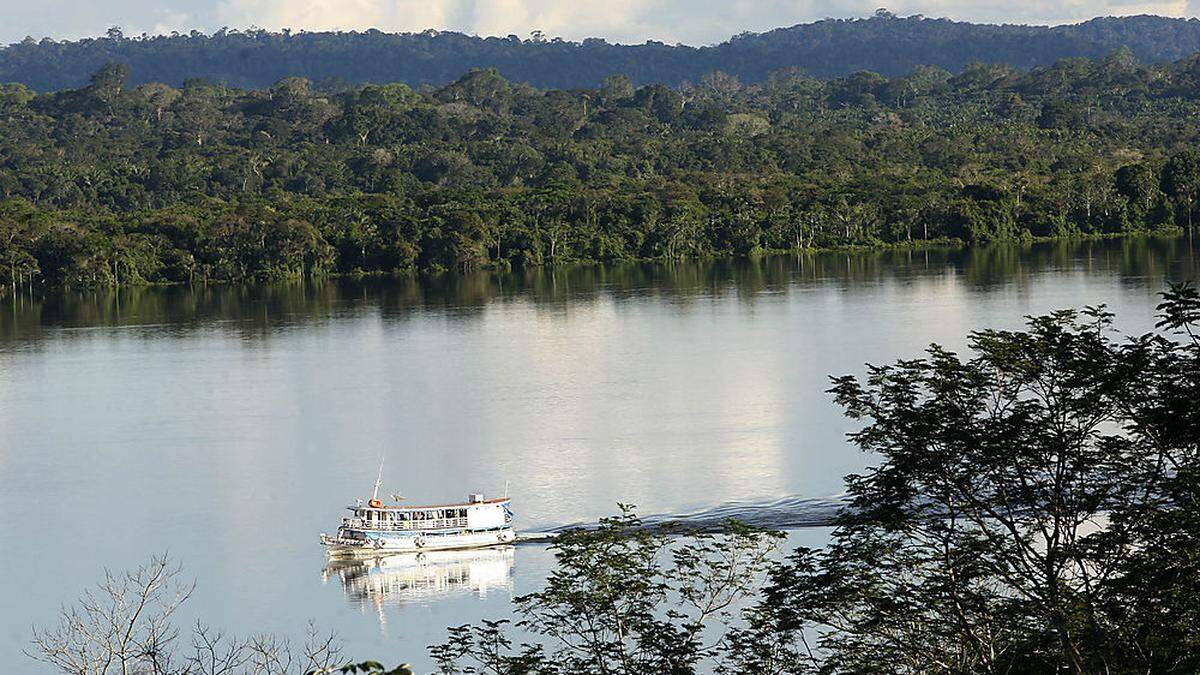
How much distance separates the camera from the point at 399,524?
25.0m

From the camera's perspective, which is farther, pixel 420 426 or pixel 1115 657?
pixel 420 426

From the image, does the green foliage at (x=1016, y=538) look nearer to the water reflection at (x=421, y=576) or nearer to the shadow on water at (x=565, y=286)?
the water reflection at (x=421, y=576)

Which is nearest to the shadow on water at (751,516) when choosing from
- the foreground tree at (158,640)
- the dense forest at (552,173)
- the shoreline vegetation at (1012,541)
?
the foreground tree at (158,640)

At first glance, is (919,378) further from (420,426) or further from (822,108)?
(822,108)

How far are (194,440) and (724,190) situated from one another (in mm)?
59448

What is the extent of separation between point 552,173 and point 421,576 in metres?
80.3

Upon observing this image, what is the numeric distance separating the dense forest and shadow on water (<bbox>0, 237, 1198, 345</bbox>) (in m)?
3.41

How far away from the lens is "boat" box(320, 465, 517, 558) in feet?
80.7

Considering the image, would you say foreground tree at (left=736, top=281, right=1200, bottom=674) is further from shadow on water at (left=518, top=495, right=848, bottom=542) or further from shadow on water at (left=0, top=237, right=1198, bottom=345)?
shadow on water at (left=0, top=237, right=1198, bottom=345)

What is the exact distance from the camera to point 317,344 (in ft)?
161

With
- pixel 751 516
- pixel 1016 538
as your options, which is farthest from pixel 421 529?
pixel 1016 538

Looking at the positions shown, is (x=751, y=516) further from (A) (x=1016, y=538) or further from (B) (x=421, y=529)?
(A) (x=1016, y=538)

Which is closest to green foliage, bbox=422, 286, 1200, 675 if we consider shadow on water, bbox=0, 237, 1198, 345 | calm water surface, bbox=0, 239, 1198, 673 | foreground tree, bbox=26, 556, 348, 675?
foreground tree, bbox=26, 556, 348, 675

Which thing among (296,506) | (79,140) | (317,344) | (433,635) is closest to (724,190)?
(317,344)
